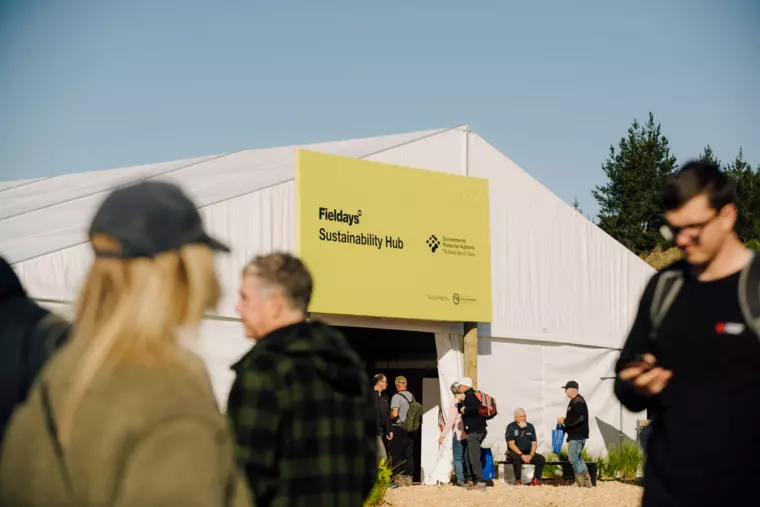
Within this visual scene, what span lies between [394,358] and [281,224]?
7.21 meters

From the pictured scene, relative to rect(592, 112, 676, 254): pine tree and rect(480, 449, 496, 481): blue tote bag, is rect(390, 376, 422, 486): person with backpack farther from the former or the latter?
rect(592, 112, 676, 254): pine tree

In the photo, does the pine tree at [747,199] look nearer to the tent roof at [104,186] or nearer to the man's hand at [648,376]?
the tent roof at [104,186]

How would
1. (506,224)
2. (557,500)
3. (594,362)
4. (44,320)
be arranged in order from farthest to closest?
(594,362)
(506,224)
(557,500)
(44,320)

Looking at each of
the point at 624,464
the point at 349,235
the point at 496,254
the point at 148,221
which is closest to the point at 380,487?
the point at 349,235

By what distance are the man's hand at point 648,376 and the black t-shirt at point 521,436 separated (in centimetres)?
1442

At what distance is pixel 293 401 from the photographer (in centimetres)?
372

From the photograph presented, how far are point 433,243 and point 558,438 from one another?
4.53 m

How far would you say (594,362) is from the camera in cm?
2005

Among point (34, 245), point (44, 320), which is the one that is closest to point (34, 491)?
point (44, 320)

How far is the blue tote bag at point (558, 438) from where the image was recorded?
1855 cm

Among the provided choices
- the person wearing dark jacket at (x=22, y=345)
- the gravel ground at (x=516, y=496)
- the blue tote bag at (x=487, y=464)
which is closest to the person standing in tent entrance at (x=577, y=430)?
the gravel ground at (x=516, y=496)

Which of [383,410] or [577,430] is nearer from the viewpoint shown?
[383,410]

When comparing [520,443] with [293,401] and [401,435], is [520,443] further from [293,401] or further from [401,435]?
[293,401]

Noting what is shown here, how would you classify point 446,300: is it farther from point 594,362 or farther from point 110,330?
point 110,330
